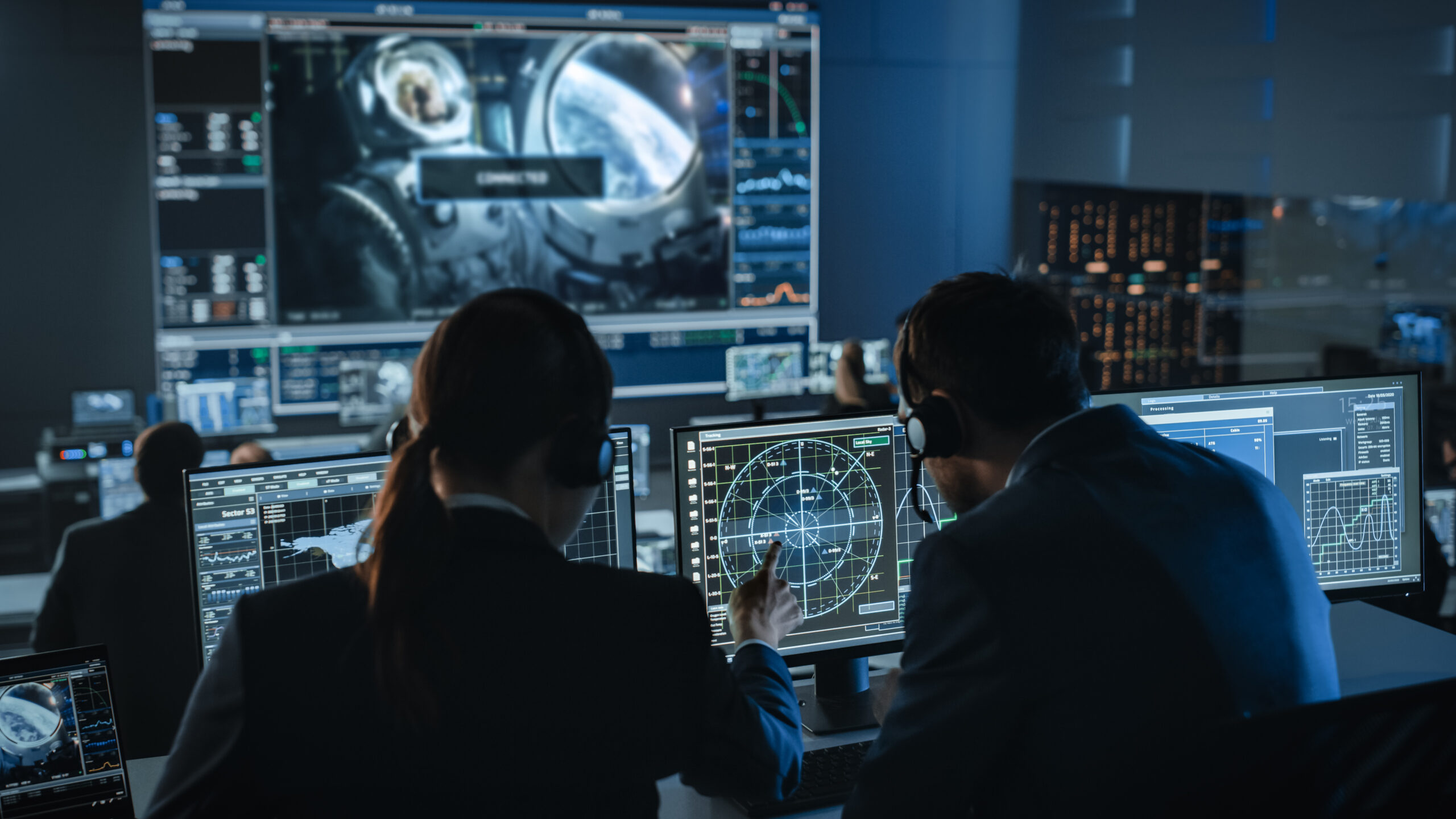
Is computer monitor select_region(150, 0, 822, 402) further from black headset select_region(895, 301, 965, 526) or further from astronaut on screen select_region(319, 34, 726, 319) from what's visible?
black headset select_region(895, 301, 965, 526)

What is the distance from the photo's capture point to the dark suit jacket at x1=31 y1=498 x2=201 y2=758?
257cm

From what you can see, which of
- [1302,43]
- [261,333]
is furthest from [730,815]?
[261,333]

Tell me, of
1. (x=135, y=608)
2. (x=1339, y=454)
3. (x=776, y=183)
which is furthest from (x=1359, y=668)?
(x=776, y=183)

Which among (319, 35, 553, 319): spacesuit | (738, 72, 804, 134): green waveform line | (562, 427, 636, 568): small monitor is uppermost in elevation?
(738, 72, 804, 134): green waveform line

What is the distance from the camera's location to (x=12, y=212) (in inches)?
189

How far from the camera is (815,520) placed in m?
1.69

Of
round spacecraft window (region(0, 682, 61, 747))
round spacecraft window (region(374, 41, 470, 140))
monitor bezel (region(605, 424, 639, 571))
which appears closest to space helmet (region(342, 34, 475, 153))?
round spacecraft window (region(374, 41, 470, 140))

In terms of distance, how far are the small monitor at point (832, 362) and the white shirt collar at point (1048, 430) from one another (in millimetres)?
4051

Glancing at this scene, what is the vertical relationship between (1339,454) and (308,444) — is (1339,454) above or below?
above

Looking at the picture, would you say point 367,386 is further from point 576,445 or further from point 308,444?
point 576,445

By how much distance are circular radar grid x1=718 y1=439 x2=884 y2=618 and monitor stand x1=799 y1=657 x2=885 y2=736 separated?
5.1 inches

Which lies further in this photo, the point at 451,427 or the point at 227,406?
the point at 227,406

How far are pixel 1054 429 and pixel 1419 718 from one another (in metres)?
0.44

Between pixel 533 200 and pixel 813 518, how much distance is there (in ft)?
12.6
